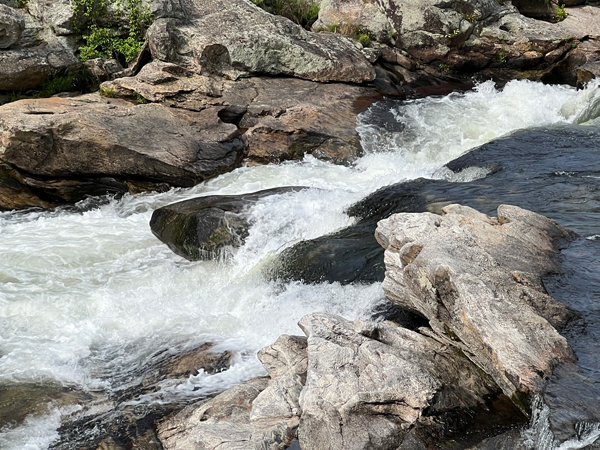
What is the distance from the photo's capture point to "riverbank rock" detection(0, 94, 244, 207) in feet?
34.2

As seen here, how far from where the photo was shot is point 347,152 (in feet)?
38.7

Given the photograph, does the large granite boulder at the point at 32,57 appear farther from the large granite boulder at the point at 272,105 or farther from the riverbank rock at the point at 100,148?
the riverbank rock at the point at 100,148

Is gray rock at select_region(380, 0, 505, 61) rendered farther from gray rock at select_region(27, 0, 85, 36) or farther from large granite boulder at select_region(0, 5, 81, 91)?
large granite boulder at select_region(0, 5, 81, 91)

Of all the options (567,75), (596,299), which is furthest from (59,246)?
(567,75)

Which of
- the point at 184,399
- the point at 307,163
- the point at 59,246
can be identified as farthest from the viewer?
the point at 307,163

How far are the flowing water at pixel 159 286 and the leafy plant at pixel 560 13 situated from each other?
16.6ft

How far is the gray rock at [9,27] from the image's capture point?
12.2m

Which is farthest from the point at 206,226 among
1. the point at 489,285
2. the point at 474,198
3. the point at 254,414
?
the point at 489,285

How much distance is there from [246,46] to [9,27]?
16.5ft

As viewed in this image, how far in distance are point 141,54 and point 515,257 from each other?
35.3 feet

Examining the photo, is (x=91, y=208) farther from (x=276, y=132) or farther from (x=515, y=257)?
(x=515, y=257)

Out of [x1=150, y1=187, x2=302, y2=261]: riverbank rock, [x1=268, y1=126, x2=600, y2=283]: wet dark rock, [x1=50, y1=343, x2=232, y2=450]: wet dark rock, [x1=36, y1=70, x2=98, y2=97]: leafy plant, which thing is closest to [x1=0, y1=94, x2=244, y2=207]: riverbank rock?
[x1=36, y1=70, x2=98, y2=97]: leafy plant

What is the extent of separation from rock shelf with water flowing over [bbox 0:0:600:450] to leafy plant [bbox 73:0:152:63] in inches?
2.2

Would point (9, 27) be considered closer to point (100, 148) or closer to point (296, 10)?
point (100, 148)
